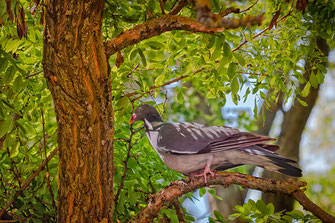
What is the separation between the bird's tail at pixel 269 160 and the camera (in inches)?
63.2

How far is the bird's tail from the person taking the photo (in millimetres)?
1606

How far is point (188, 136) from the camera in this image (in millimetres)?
1843

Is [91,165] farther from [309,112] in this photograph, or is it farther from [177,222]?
[309,112]

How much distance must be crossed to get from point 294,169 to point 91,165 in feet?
2.79

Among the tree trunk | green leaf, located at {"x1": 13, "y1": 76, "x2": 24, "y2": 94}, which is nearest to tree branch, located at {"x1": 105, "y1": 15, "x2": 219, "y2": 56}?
the tree trunk

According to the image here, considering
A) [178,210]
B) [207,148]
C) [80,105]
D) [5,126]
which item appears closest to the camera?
[80,105]

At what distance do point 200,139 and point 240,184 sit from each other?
0.92ft

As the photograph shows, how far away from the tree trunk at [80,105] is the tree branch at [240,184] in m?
0.19

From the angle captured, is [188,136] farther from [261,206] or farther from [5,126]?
[5,126]

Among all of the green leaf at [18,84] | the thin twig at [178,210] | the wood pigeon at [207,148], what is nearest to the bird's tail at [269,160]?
the wood pigeon at [207,148]

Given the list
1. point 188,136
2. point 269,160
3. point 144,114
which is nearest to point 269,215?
point 269,160

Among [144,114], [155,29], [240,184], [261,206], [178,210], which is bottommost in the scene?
[178,210]

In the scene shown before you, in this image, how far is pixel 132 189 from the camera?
1.90 m

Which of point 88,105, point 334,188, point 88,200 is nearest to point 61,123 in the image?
point 88,105
